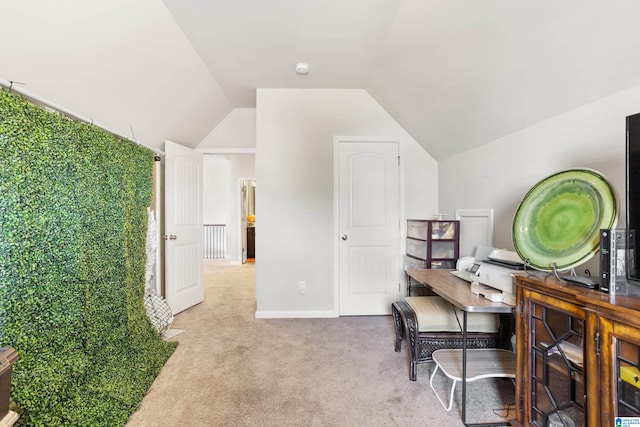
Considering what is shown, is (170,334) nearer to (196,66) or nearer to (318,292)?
(318,292)

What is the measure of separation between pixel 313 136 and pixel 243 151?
1.22 meters

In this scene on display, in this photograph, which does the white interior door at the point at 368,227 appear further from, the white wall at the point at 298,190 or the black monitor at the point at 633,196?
the black monitor at the point at 633,196

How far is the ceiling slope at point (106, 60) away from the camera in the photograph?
1.42 m

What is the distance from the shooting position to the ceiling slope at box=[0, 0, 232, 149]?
142 centimetres

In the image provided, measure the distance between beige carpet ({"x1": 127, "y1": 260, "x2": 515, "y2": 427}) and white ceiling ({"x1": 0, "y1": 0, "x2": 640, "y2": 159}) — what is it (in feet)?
6.57

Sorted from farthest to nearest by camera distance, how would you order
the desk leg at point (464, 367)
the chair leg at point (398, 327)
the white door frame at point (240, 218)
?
the white door frame at point (240, 218), the chair leg at point (398, 327), the desk leg at point (464, 367)

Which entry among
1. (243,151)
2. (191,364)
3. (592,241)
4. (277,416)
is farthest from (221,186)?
(592,241)

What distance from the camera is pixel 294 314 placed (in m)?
3.21

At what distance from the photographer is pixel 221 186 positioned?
7.56 m

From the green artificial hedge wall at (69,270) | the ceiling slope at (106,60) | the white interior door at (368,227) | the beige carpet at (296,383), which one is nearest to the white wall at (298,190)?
the white interior door at (368,227)

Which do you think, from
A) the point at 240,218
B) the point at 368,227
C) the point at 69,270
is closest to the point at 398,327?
the point at 368,227

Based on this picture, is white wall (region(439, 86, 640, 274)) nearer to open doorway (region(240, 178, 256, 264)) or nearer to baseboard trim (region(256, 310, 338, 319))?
baseboard trim (region(256, 310, 338, 319))

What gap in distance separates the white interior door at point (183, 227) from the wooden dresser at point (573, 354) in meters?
3.31

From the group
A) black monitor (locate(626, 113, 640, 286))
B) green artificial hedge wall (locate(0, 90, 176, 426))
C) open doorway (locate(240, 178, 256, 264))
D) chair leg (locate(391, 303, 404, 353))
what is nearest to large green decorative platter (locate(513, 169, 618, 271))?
black monitor (locate(626, 113, 640, 286))
